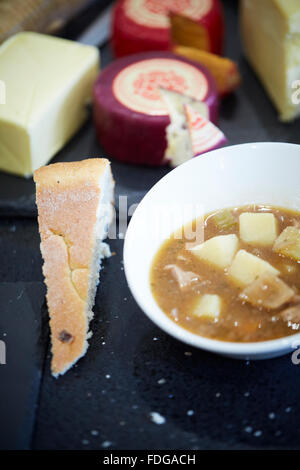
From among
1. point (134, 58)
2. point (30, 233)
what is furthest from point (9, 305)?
point (134, 58)

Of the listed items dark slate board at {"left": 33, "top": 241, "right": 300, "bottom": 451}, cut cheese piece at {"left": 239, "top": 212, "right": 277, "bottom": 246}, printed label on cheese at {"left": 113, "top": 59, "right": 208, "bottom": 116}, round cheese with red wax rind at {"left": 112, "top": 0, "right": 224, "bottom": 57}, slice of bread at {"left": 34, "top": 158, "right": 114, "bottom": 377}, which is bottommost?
dark slate board at {"left": 33, "top": 241, "right": 300, "bottom": 451}

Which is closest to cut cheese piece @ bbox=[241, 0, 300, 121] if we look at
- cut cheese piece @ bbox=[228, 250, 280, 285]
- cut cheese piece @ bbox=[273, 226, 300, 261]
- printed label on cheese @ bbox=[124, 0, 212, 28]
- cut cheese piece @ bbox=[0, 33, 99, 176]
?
printed label on cheese @ bbox=[124, 0, 212, 28]

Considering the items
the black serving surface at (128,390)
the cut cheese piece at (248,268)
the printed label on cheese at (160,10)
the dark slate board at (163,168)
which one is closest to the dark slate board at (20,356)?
the black serving surface at (128,390)

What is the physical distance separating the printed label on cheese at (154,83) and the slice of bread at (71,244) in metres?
0.55

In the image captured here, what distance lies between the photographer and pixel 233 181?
8.14ft

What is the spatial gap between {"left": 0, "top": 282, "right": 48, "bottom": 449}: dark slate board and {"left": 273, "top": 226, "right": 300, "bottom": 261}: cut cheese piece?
89 cm

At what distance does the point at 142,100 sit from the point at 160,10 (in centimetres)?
80

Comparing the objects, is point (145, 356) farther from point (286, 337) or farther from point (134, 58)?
point (134, 58)

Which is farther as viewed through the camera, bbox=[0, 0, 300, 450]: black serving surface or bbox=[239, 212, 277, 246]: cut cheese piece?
bbox=[239, 212, 277, 246]: cut cheese piece

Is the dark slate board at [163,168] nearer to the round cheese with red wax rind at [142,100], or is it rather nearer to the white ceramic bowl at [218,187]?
the round cheese with red wax rind at [142,100]

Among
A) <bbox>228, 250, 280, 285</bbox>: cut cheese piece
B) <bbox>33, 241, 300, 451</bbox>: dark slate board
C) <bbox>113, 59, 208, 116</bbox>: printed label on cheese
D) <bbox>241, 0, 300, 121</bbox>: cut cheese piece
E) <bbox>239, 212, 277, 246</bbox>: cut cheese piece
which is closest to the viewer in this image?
<bbox>33, 241, 300, 451</bbox>: dark slate board

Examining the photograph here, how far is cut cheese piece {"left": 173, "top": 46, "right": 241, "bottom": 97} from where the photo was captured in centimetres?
348

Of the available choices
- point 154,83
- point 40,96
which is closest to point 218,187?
point 154,83

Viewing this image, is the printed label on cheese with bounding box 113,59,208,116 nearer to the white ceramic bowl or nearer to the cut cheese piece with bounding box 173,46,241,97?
the cut cheese piece with bounding box 173,46,241,97
